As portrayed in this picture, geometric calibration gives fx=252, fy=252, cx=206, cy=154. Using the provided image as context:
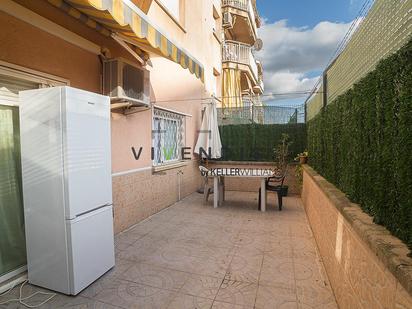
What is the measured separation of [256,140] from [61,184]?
30.2ft

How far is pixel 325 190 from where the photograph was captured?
14.9 feet

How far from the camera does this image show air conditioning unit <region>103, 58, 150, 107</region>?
532 cm

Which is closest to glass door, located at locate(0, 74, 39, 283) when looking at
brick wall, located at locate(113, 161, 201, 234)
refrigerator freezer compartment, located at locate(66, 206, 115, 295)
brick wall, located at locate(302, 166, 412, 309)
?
refrigerator freezer compartment, located at locate(66, 206, 115, 295)

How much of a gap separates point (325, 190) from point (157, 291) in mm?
3286

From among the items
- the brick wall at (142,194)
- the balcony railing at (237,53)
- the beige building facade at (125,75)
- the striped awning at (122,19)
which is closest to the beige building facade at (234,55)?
the balcony railing at (237,53)

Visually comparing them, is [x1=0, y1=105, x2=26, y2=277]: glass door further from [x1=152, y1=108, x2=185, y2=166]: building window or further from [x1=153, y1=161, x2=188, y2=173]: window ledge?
[x1=152, y1=108, x2=185, y2=166]: building window

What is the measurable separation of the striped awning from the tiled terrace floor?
12.6 feet

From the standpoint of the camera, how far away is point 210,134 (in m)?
10.8

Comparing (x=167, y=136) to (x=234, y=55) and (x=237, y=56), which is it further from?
(x=237, y=56)

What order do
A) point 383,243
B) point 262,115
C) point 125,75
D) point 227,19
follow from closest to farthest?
point 383,243 < point 125,75 < point 262,115 < point 227,19

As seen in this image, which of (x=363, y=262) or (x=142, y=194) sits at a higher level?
(x=363, y=262)

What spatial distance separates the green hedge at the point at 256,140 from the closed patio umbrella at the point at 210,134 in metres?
1.14

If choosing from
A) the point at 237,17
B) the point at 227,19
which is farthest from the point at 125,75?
the point at 237,17

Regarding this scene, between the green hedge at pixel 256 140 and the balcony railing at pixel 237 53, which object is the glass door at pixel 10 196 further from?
the balcony railing at pixel 237 53
